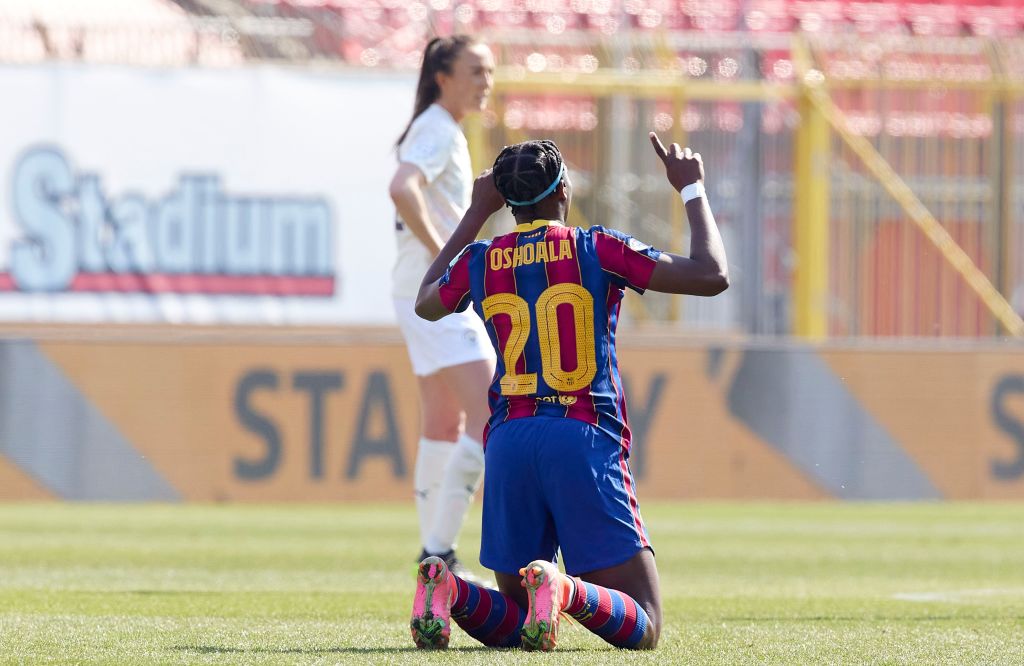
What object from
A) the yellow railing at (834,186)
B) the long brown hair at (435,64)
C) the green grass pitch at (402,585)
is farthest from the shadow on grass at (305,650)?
the yellow railing at (834,186)

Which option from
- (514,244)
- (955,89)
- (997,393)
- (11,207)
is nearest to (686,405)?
(997,393)

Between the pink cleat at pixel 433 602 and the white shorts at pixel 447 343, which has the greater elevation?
the white shorts at pixel 447 343

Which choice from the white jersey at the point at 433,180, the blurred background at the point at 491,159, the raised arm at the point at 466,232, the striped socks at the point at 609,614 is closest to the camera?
the striped socks at the point at 609,614

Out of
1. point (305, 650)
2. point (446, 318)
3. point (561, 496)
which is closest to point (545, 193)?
point (561, 496)

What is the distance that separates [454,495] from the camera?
6840 millimetres

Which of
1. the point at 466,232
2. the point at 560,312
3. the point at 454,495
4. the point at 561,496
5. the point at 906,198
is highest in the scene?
the point at 906,198

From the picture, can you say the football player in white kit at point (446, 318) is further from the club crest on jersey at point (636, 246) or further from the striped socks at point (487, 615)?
the club crest on jersey at point (636, 246)

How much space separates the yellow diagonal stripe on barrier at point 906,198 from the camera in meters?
14.5

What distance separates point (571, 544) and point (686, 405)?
8070 mm

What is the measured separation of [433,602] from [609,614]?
443mm

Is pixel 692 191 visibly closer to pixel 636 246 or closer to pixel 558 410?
pixel 636 246

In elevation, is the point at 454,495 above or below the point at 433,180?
below

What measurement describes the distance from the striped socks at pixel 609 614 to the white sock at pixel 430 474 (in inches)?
90.9

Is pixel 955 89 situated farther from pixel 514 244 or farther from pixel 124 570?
pixel 514 244
